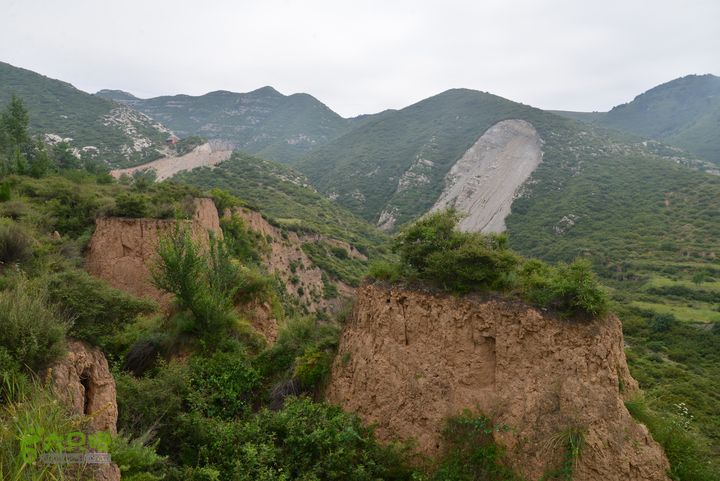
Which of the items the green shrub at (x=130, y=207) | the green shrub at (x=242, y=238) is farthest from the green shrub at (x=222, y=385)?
the green shrub at (x=242, y=238)

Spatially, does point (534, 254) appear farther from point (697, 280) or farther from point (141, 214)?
point (141, 214)

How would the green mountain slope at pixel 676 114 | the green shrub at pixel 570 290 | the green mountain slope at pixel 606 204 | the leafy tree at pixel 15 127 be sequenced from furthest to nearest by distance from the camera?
the green mountain slope at pixel 676 114, the leafy tree at pixel 15 127, the green mountain slope at pixel 606 204, the green shrub at pixel 570 290

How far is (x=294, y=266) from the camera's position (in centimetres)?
3581

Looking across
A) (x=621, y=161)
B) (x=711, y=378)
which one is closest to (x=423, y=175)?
(x=621, y=161)

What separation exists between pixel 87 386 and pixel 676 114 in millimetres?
173420

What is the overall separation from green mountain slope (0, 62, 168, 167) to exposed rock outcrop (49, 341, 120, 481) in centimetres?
5800

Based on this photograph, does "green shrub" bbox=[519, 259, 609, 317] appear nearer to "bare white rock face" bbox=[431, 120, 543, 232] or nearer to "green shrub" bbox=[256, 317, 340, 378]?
"green shrub" bbox=[256, 317, 340, 378]

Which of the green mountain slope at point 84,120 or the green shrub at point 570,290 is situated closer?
the green shrub at point 570,290

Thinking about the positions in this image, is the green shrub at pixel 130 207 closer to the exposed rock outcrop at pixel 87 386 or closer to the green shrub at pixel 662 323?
the exposed rock outcrop at pixel 87 386

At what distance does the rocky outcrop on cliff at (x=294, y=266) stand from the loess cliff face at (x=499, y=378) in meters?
22.0

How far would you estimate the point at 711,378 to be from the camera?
2561 cm

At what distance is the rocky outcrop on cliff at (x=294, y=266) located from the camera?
32.4 meters

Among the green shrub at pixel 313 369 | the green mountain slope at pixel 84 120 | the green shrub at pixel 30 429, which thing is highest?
the green mountain slope at pixel 84 120

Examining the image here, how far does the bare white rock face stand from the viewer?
75.2 m
